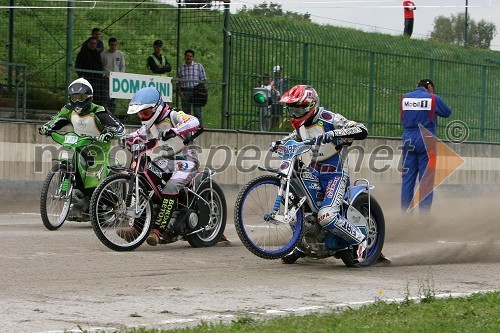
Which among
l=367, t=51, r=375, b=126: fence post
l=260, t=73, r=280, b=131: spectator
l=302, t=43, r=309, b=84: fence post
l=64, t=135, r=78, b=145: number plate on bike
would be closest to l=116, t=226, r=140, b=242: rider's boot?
l=64, t=135, r=78, b=145: number plate on bike

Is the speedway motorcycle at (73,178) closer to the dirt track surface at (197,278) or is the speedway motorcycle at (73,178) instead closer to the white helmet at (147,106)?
the dirt track surface at (197,278)

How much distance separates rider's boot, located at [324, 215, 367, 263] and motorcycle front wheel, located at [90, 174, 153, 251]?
2.14 m

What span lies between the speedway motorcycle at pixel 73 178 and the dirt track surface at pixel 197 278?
0.25m

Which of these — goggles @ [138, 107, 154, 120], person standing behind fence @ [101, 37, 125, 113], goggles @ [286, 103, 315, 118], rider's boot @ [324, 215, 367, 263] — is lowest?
rider's boot @ [324, 215, 367, 263]

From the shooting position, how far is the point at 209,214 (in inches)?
506

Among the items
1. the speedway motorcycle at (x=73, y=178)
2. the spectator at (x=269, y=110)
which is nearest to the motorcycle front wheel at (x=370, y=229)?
the speedway motorcycle at (x=73, y=178)

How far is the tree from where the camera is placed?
54.6 meters

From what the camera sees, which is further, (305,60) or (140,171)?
(305,60)

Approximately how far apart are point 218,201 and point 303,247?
2.06m

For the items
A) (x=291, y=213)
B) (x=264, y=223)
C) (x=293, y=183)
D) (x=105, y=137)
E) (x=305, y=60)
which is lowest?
(x=264, y=223)

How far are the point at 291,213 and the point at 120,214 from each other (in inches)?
80.2

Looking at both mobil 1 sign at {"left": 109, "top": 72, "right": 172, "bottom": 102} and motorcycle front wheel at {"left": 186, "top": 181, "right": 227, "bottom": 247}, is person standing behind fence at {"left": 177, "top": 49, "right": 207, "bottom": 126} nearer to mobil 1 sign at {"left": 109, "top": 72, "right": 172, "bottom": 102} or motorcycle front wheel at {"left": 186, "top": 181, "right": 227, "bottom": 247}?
mobil 1 sign at {"left": 109, "top": 72, "right": 172, "bottom": 102}

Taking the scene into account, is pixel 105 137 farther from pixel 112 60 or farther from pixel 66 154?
pixel 112 60

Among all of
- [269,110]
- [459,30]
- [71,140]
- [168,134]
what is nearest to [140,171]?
[168,134]
